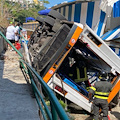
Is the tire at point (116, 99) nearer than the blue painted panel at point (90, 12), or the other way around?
the tire at point (116, 99)

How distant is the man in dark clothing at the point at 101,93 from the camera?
464cm

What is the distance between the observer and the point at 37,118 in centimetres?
263

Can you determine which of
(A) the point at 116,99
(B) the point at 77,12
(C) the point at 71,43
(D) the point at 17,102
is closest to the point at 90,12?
(B) the point at 77,12

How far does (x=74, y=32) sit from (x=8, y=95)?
6.60 feet

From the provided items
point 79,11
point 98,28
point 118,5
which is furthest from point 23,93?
point 79,11

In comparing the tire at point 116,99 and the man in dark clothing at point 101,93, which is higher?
the man in dark clothing at point 101,93

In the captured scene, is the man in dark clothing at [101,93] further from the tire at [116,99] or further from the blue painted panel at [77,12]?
the blue painted panel at [77,12]

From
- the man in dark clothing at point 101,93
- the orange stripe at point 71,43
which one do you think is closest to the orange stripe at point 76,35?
the orange stripe at point 71,43

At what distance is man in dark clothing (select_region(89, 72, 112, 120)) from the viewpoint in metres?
4.64

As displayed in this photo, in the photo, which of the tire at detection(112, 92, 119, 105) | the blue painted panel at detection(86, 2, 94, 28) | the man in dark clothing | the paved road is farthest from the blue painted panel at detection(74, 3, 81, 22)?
the paved road

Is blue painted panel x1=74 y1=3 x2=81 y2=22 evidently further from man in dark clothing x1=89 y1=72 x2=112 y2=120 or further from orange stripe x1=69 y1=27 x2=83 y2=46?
man in dark clothing x1=89 y1=72 x2=112 y2=120

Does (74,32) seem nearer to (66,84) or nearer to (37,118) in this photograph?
(66,84)

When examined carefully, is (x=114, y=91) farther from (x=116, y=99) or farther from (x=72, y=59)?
(x=72, y=59)

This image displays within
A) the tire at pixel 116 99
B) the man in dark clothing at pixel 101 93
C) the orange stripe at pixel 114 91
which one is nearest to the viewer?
the man in dark clothing at pixel 101 93
